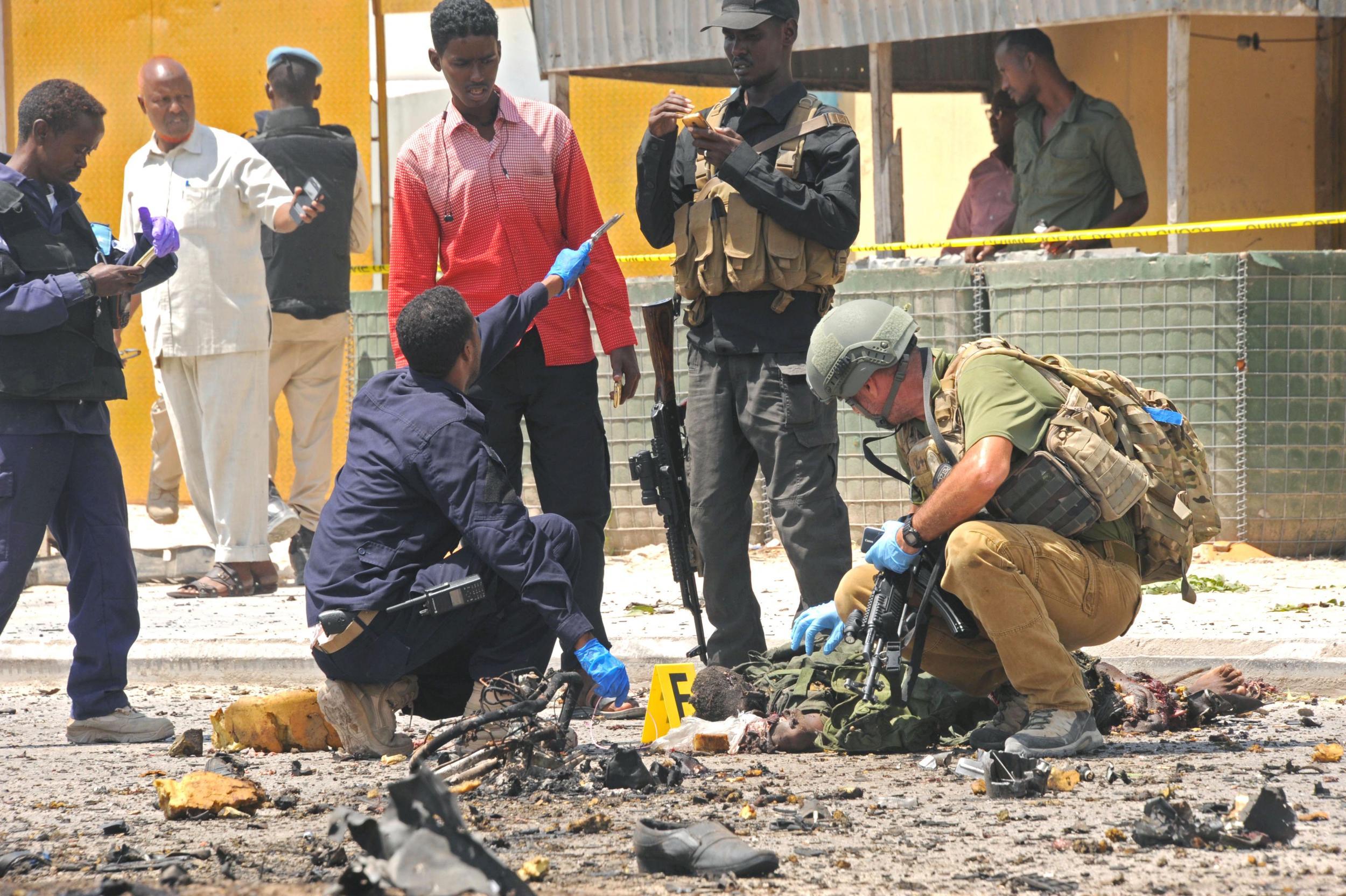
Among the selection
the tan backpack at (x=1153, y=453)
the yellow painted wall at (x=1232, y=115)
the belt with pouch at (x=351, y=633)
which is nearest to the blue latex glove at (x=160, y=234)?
the belt with pouch at (x=351, y=633)

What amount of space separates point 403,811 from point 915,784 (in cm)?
165

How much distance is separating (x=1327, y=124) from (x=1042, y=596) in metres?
7.46

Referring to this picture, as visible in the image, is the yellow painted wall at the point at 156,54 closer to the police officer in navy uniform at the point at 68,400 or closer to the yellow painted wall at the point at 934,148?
the yellow painted wall at the point at 934,148

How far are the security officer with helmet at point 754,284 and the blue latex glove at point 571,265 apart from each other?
30cm

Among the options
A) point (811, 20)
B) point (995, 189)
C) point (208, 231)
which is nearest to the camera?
point (208, 231)

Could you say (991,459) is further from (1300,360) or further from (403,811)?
(1300,360)

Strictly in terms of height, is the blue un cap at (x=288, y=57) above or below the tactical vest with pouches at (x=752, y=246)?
above

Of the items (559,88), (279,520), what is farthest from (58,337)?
(559,88)

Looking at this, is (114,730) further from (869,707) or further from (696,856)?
(696,856)

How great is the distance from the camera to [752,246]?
17.4ft

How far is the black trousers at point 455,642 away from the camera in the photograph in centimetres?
449

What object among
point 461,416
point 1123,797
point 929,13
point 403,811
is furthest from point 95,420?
point 929,13

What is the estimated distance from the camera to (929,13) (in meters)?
8.97

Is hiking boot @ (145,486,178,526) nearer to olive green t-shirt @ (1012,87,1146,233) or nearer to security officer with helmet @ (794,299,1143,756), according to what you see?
olive green t-shirt @ (1012,87,1146,233)
